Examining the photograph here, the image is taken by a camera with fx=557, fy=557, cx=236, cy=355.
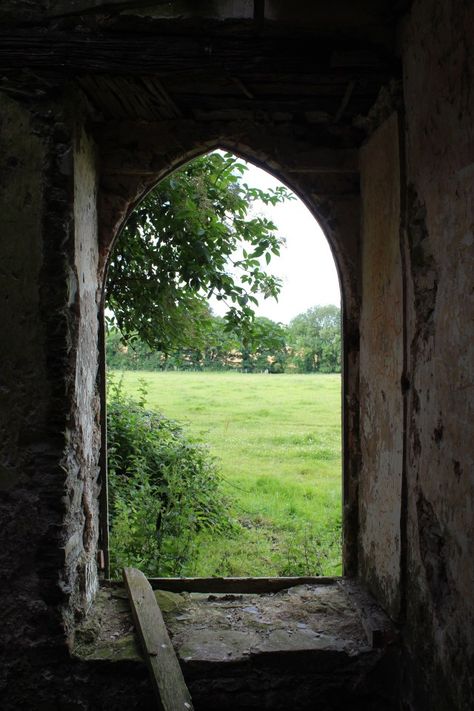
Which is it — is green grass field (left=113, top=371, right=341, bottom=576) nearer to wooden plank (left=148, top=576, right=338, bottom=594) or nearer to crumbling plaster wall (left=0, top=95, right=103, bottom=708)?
wooden plank (left=148, top=576, right=338, bottom=594)

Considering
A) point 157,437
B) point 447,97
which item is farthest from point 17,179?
point 157,437

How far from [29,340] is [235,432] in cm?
674

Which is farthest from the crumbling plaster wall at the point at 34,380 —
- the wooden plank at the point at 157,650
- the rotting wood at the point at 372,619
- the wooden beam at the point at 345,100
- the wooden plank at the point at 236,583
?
the rotting wood at the point at 372,619

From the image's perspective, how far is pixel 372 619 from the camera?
2574 mm

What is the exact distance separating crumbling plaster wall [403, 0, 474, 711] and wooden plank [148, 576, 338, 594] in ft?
2.56

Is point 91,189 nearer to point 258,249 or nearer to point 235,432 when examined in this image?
point 258,249

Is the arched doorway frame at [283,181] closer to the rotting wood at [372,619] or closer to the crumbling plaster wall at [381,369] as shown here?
the crumbling plaster wall at [381,369]

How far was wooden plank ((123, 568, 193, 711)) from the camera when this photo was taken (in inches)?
89.0

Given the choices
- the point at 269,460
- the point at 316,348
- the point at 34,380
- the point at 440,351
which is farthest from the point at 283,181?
the point at 316,348

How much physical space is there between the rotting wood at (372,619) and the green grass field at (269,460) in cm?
116

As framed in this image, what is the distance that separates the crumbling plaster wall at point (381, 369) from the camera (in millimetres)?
2455

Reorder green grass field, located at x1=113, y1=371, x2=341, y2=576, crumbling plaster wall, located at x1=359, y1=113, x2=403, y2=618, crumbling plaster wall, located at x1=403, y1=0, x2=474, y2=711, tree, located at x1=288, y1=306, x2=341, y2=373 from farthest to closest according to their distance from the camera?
tree, located at x1=288, y1=306, x2=341, y2=373
green grass field, located at x1=113, y1=371, x2=341, y2=576
crumbling plaster wall, located at x1=359, y1=113, x2=403, y2=618
crumbling plaster wall, located at x1=403, y1=0, x2=474, y2=711

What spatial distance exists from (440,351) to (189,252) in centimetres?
243

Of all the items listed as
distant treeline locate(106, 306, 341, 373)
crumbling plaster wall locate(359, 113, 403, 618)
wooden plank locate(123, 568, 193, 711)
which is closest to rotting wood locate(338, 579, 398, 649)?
crumbling plaster wall locate(359, 113, 403, 618)
